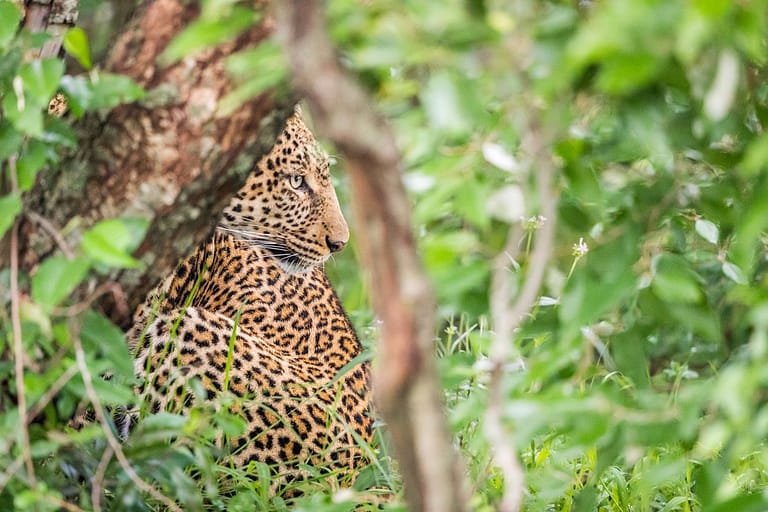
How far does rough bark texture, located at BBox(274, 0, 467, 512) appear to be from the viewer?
142 cm

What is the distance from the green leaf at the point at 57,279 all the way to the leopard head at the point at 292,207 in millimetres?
2653

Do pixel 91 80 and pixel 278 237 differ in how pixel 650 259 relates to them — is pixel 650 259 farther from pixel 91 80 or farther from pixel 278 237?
pixel 278 237

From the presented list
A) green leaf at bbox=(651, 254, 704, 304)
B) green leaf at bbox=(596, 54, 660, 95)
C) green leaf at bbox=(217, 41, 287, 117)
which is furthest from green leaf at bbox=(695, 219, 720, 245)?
green leaf at bbox=(217, 41, 287, 117)

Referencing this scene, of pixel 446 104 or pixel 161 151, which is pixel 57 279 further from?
pixel 446 104

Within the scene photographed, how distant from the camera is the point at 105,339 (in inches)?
86.7

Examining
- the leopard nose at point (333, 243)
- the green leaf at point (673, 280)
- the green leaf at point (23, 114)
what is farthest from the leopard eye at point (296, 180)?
the green leaf at point (673, 280)

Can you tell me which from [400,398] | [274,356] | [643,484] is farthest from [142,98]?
[274,356]

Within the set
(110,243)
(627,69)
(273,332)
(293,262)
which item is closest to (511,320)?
(627,69)

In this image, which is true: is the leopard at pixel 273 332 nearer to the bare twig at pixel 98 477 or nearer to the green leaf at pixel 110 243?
the bare twig at pixel 98 477

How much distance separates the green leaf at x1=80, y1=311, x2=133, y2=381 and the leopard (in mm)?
861

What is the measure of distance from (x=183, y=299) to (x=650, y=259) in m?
2.58

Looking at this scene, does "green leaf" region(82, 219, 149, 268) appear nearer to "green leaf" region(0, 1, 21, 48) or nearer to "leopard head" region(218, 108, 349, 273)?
"green leaf" region(0, 1, 21, 48)

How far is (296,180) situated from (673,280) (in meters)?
3.24

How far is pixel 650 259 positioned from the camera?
1919mm
